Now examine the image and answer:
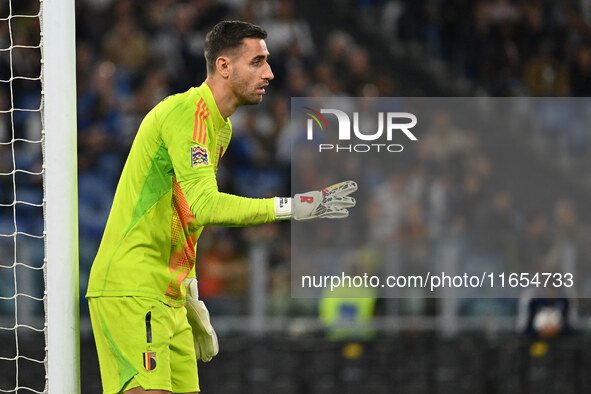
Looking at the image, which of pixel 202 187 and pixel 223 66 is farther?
pixel 223 66

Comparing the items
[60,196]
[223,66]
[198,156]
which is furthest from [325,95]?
[198,156]

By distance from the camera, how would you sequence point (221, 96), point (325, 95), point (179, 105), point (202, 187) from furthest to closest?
point (325, 95) < point (221, 96) < point (179, 105) < point (202, 187)

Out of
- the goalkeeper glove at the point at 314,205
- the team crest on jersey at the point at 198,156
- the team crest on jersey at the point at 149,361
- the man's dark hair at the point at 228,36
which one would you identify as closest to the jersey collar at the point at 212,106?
the man's dark hair at the point at 228,36

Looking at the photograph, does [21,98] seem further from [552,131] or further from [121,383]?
[121,383]

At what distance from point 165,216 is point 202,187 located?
331 millimetres

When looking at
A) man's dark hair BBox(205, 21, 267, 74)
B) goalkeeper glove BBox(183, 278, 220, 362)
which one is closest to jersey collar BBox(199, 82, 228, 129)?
man's dark hair BBox(205, 21, 267, 74)

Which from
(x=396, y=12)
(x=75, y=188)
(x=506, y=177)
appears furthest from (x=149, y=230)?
(x=396, y=12)

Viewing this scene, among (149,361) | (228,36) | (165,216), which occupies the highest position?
(228,36)

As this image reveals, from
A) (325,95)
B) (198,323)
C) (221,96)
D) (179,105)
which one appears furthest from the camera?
(325,95)

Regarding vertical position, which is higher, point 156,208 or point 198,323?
point 156,208

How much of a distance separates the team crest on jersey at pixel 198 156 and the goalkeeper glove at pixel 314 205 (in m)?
0.30

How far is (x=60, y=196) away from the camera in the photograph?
3.85m

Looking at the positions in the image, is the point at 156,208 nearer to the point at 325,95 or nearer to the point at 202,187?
the point at 202,187

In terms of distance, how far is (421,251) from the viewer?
A: 8281 millimetres
